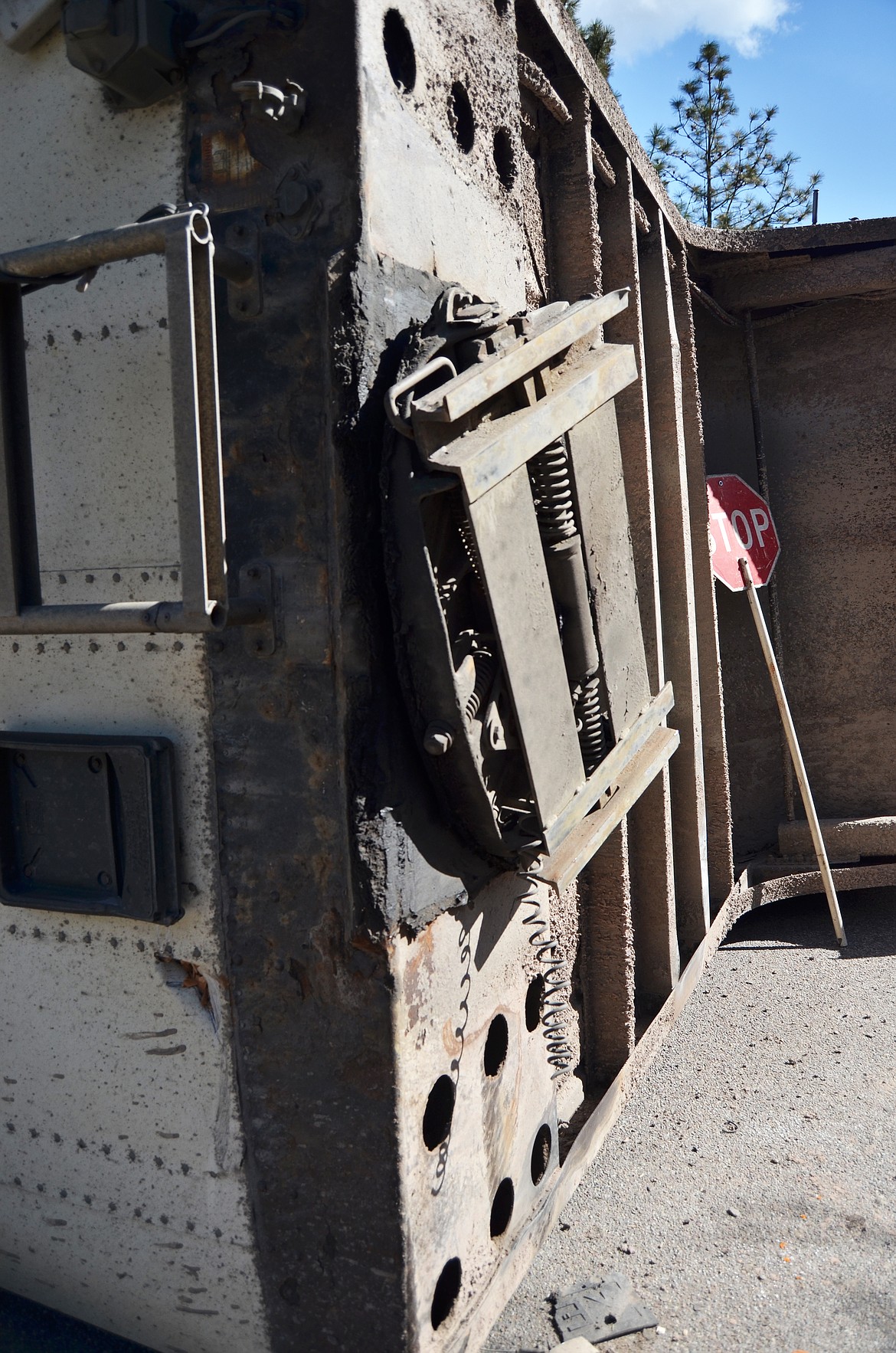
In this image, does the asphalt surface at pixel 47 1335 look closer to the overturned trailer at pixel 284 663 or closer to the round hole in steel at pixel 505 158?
the overturned trailer at pixel 284 663

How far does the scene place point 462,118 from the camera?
240 cm

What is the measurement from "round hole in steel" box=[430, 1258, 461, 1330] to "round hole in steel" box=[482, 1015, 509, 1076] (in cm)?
41

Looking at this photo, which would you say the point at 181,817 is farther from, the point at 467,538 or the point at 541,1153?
the point at 541,1153

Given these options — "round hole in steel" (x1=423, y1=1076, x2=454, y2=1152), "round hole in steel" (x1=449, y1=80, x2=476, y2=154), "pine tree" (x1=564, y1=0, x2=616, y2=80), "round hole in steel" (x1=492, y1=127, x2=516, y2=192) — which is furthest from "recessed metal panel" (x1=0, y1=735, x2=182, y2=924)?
"pine tree" (x1=564, y1=0, x2=616, y2=80)

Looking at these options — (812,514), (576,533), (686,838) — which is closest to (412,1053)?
(576,533)

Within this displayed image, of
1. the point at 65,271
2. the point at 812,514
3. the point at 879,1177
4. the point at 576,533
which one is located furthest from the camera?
the point at 812,514

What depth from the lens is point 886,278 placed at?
5410mm

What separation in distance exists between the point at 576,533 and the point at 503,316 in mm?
495

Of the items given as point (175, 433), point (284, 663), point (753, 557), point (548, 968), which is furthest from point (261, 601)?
point (753, 557)

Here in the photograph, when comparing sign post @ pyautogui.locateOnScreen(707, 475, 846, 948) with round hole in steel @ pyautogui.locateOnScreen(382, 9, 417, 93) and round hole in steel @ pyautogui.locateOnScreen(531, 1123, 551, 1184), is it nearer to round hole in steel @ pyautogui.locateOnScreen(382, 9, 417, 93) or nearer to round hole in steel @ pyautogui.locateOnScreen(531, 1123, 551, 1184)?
round hole in steel @ pyautogui.locateOnScreen(531, 1123, 551, 1184)

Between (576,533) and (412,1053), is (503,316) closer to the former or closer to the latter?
(576,533)

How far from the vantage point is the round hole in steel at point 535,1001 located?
2.69 metres

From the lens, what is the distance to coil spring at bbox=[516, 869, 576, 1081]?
8.81 ft

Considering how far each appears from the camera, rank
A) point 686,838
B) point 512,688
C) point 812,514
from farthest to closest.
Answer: point 812,514 < point 686,838 < point 512,688
